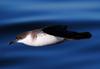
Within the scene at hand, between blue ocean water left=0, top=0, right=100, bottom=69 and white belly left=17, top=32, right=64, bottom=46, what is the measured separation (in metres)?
0.04

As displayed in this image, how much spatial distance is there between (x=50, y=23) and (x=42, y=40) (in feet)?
1.79

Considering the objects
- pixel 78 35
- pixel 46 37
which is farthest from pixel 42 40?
pixel 78 35

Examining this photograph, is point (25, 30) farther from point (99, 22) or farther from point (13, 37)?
point (99, 22)

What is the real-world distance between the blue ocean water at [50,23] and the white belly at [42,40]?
4 centimetres

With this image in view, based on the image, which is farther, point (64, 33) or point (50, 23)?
point (50, 23)

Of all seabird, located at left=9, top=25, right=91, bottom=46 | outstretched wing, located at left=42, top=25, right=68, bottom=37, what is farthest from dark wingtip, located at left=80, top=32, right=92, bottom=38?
outstretched wing, located at left=42, top=25, right=68, bottom=37

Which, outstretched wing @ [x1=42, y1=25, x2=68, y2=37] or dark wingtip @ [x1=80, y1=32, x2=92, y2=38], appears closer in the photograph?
outstretched wing @ [x1=42, y1=25, x2=68, y2=37]

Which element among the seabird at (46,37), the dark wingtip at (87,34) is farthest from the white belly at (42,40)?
the dark wingtip at (87,34)

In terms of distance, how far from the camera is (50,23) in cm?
312

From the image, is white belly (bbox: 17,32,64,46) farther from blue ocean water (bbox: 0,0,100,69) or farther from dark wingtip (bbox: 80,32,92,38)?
dark wingtip (bbox: 80,32,92,38)

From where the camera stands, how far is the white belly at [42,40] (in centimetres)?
256

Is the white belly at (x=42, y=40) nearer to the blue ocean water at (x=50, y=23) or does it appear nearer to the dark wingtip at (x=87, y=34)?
the blue ocean water at (x=50, y=23)

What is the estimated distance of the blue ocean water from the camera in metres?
2.48

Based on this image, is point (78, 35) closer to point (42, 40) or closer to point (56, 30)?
point (56, 30)
